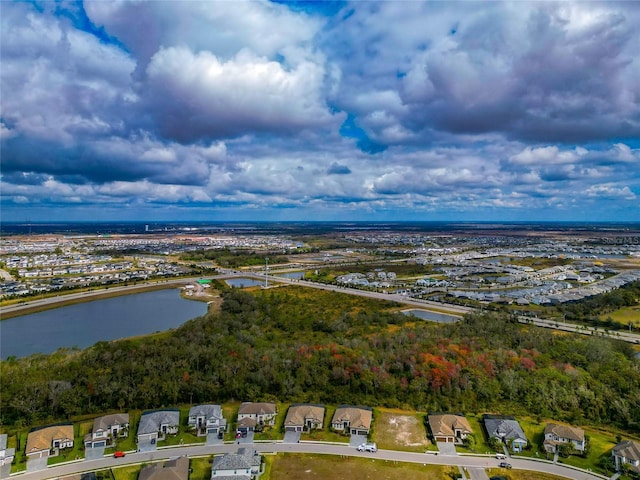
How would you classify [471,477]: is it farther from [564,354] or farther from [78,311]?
[78,311]

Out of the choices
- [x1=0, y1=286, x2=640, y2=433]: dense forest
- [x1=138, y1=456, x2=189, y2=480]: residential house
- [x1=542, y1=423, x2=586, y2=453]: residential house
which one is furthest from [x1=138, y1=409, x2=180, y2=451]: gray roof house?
[x1=542, y1=423, x2=586, y2=453]: residential house

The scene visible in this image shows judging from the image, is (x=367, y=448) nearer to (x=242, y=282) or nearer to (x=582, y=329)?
(x=582, y=329)

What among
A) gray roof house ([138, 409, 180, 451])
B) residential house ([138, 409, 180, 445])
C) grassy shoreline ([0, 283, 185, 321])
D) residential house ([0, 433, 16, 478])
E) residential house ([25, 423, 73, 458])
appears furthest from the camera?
grassy shoreline ([0, 283, 185, 321])

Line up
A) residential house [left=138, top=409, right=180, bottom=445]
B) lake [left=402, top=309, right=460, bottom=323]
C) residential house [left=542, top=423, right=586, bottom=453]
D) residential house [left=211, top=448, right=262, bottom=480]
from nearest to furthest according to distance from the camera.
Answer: residential house [left=211, top=448, right=262, bottom=480] < residential house [left=542, top=423, right=586, bottom=453] < residential house [left=138, top=409, right=180, bottom=445] < lake [left=402, top=309, right=460, bottom=323]

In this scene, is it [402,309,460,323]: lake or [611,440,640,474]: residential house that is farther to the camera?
[402,309,460,323]: lake

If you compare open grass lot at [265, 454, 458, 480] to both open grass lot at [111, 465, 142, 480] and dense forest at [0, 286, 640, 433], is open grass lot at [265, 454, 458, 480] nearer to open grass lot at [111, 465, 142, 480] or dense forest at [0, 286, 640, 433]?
dense forest at [0, 286, 640, 433]

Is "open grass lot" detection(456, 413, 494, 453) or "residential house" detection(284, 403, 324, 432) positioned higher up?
"residential house" detection(284, 403, 324, 432)

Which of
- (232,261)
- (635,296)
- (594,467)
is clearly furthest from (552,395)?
(232,261)

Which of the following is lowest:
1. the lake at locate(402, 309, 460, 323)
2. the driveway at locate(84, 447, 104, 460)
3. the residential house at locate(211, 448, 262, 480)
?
the driveway at locate(84, 447, 104, 460)
